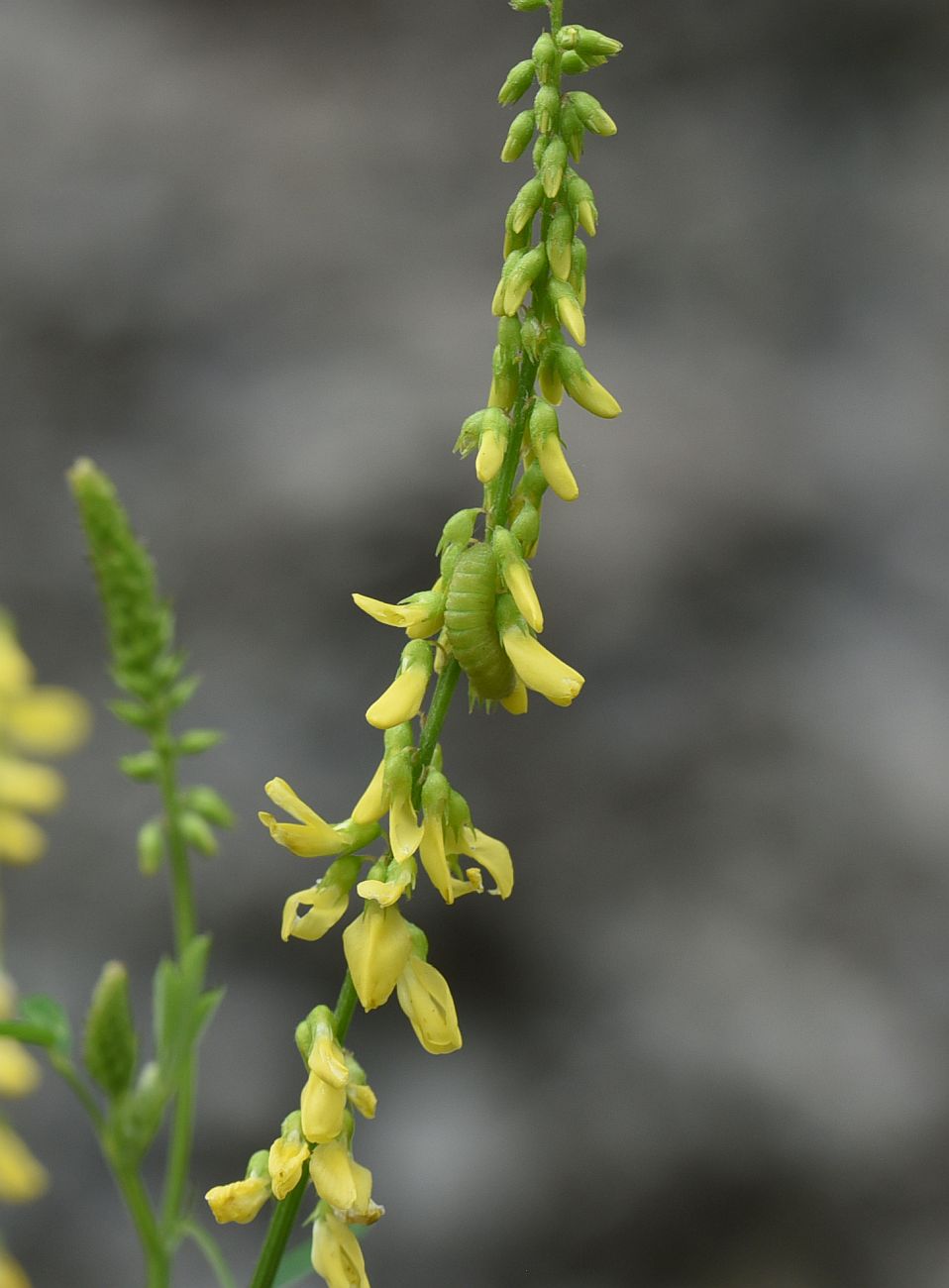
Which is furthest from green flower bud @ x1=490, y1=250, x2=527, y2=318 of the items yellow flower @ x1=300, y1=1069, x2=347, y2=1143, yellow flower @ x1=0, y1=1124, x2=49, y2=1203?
yellow flower @ x1=0, y1=1124, x2=49, y2=1203

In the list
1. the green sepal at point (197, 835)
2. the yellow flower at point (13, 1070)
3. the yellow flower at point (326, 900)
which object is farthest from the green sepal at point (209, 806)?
the yellow flower at point (326, 900)

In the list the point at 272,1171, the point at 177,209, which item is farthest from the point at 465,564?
the point at 177,209

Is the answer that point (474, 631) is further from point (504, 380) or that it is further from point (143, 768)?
point (143, 768)

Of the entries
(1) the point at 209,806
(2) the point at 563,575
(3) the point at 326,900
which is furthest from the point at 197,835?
(2) the point at 563,575

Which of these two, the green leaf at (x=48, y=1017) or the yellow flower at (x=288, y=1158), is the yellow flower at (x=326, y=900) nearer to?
the yellow flower at (x=288, y=1158)

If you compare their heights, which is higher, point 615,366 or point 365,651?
point 615,366

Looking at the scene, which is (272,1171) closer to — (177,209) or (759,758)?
(759,758)
